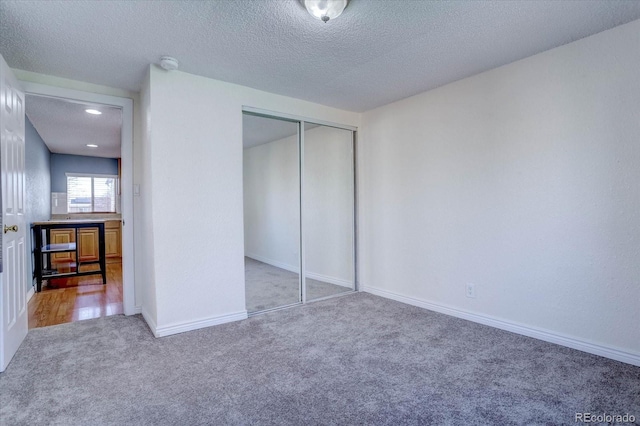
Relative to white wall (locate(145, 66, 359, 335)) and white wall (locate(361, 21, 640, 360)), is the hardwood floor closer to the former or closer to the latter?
white wall (locate(145, 66, 359, 335))

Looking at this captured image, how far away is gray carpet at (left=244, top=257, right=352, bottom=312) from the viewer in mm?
3363

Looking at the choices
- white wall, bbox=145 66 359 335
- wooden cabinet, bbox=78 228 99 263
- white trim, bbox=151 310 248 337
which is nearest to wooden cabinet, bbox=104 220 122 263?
wooden cabinet, bbox=78 228 99 263

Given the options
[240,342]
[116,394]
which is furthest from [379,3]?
[116,394]

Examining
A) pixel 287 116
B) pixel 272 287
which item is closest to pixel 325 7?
pixel 287 116

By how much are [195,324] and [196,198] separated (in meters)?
1.09

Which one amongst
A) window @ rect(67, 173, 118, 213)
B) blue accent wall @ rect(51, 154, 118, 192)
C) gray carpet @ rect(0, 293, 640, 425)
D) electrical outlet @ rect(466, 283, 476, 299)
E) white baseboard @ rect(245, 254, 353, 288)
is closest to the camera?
gray carpet @ rect(0, 293, 640, 425)

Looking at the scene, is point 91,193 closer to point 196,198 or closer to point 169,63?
point 196,198

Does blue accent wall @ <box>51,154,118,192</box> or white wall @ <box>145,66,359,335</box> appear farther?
blue accent wall @ <box>51,154,118,192</box>

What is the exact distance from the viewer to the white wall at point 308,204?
3.61m

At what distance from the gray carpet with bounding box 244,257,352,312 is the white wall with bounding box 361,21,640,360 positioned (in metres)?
0.93

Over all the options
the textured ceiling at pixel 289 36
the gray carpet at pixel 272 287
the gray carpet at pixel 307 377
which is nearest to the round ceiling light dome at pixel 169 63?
the textured ceiling at pixel 289 36

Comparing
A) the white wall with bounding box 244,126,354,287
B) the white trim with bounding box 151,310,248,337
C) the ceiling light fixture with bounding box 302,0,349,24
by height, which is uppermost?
the ceiling light fixture with bounding box 302,0,349,24

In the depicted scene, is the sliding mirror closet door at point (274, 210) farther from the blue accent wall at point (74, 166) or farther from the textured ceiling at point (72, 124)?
the blue accent wall at point (74, 166)

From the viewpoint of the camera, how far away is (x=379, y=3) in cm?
190
